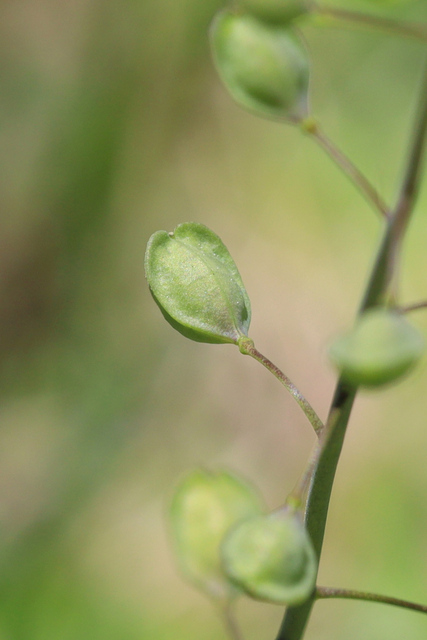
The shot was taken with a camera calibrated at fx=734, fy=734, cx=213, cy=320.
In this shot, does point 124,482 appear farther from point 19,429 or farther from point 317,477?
point 317,477

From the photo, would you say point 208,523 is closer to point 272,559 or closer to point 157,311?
point 272,559

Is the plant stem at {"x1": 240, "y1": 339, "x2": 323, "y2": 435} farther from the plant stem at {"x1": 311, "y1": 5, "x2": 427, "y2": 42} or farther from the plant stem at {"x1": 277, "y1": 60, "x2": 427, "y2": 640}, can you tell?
the plant stem at {"x1": 311, "y1": 5, "x2": 427, "y2": 42}

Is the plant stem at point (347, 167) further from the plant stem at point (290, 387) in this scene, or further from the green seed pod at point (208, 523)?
the green seed pod at point (208, 523)

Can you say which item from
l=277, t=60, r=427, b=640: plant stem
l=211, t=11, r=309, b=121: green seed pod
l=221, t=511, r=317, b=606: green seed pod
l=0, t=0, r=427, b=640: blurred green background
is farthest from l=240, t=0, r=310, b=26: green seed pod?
l=0, t=0, r=427, b=640: blurred green background

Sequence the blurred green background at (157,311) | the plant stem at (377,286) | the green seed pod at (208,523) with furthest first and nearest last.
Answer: the blurred green background at (157,311) < the green seed pod at (208,523) < the plant stem at (377,286)

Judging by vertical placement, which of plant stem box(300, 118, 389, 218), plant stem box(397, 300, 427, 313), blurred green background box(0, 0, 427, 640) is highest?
plant stem box(300, 118, 389, 218)

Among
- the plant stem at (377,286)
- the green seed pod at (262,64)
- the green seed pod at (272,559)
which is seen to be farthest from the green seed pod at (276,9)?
the green seed pod at (272,559)

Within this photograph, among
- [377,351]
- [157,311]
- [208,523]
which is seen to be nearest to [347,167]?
[377,351]
